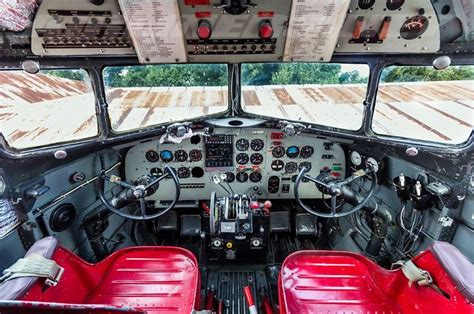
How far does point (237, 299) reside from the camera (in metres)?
2.50

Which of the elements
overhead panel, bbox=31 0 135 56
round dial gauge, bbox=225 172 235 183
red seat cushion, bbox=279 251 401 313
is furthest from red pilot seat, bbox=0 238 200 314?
overhead panel, bbox=31 0 135 56

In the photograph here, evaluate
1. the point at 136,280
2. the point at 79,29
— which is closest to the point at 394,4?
the point at 79,29

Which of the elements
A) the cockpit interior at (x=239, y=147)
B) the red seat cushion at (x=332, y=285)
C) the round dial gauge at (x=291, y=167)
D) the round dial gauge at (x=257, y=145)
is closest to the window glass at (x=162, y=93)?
the cockpit interior at (x=239, y=147)

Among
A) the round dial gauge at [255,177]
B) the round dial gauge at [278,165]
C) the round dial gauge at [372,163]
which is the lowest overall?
the round dial gauge at [255,177]

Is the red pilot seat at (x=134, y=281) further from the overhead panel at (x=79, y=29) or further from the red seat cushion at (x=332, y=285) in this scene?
the overhead panel at (x=79, y=29)

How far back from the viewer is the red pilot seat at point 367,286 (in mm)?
1446

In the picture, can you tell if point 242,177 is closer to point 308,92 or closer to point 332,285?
point 308,92

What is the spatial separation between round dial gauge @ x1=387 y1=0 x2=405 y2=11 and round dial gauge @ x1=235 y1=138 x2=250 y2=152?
64.4 inches

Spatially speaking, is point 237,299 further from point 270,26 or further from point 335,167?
point 270,26

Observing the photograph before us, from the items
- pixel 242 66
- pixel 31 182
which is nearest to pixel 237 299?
pixel 31 182

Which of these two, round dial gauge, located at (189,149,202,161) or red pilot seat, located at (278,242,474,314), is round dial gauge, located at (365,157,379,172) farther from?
round dial gauge, located at (189,149,202,161)

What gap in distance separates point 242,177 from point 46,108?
1.92m

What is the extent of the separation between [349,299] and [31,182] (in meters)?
2.34

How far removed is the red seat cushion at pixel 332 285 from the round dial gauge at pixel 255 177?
45.6 inches
